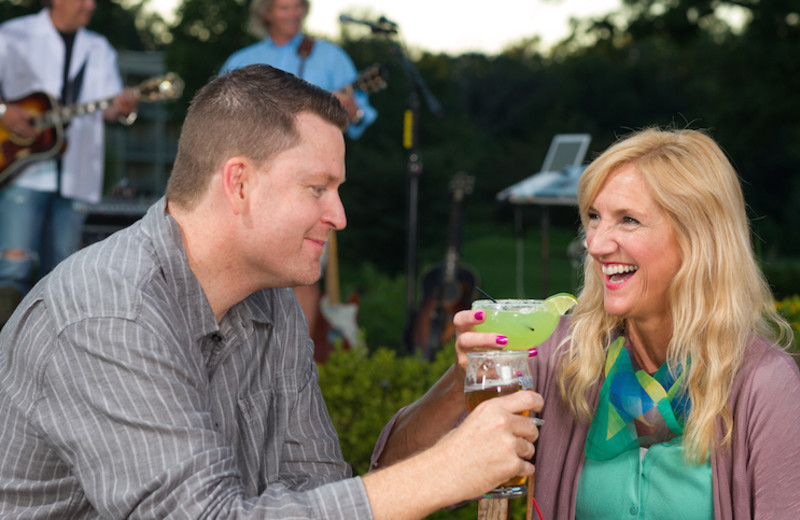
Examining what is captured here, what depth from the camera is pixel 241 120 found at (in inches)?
75.0

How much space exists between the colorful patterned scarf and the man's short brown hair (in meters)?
1.05

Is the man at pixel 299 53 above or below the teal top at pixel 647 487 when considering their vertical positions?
above

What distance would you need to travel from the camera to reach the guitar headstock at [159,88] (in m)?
5.69

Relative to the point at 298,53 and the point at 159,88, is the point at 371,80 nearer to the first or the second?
the point at 298,53

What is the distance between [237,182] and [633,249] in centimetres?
108

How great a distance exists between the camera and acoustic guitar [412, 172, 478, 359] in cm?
707

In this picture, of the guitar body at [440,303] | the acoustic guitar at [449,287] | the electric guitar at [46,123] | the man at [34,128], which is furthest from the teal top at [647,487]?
the acoustic guitar at [449,287]

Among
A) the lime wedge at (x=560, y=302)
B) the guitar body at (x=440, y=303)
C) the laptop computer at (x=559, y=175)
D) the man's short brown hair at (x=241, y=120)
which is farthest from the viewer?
the guitar body at (x=440, y=303)

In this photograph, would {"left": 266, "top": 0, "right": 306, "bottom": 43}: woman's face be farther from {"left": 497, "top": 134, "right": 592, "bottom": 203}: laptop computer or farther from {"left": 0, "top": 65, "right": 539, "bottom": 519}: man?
{"left": 0, "top": 65, "right": 539, "bottom": 519}: man

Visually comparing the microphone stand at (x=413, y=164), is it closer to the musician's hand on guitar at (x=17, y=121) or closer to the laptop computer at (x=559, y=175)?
the laptop computer at (x=559, y=175)

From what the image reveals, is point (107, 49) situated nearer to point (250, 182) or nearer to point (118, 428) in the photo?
point (250, 182)

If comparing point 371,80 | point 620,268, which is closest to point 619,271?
point 620,268

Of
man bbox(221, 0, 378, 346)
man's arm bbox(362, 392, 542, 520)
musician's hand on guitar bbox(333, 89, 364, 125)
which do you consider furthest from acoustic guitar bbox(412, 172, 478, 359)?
man's arm bbox(362, 392, 542, 520)

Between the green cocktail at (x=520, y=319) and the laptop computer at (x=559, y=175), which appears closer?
the green cocktail at (x=520, y=319)
